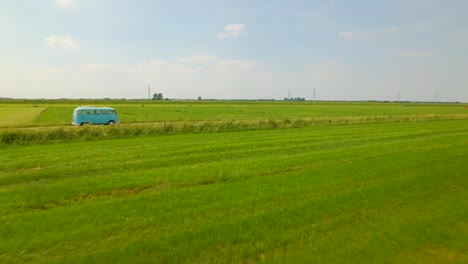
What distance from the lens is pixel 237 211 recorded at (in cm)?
583

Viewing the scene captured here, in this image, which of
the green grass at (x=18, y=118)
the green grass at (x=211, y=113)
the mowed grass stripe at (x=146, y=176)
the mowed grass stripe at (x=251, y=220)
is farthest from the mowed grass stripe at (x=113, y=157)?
the green grass at (x=18, y=118)

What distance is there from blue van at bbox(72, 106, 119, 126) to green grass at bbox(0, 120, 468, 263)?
21.7 meters

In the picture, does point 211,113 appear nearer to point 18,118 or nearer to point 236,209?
point 18,118

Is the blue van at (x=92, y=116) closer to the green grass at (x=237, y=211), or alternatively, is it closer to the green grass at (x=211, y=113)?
the green grass at (x=211, y=113)

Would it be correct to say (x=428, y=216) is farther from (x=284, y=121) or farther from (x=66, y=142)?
(x=284, y=121)

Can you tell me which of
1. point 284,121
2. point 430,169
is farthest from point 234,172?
point 284,121

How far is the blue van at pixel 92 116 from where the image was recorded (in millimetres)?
30891

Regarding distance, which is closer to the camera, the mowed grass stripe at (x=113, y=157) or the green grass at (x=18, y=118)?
the mowed grass stripe at (x=113, y=157)

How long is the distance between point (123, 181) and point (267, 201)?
184 inches

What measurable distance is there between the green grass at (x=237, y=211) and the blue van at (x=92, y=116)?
21.7 meters

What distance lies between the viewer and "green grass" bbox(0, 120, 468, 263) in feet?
14.1

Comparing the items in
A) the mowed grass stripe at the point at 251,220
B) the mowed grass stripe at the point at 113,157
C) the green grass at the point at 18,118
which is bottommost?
the mowed grass stripe at the point at 251,220

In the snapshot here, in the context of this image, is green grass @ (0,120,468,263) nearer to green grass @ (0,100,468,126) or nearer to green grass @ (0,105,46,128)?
green grass @ (0,100,468,126)

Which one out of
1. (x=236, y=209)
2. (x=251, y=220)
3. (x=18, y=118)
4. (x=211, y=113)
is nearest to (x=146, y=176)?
(x=236, y=209)
